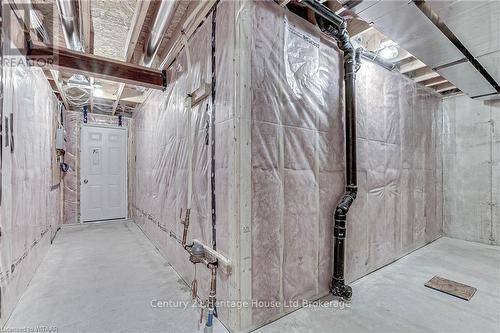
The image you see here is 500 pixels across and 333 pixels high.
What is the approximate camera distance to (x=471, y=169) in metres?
4.17

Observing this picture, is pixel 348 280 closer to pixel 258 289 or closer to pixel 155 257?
pixel 258 289

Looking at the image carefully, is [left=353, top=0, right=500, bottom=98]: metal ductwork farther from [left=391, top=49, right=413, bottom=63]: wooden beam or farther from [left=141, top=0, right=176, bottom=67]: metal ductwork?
[left=141, top=0, right=176, bottom=67]: metal ductwork

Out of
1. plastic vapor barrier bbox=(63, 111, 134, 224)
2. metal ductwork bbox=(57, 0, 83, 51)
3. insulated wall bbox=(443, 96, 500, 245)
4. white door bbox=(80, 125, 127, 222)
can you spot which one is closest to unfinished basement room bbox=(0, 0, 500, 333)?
metal ductwork bbox=(57, 0, 83, 51)

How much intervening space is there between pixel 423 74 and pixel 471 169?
210 cm

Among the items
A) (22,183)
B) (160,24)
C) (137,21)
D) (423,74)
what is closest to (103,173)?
(22,183)

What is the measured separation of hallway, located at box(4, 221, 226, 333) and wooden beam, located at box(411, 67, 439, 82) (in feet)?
13.5

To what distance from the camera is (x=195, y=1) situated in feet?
7.00

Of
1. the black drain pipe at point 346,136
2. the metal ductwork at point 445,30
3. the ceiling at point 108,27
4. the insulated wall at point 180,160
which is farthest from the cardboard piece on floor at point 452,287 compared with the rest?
the ceiling at point 108,27

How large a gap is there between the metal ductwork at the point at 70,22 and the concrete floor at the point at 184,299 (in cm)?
242

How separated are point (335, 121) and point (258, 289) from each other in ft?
5.68

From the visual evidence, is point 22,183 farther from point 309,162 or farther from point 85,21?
point 309,162

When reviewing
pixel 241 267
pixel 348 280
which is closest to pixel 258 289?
pixel 241 267

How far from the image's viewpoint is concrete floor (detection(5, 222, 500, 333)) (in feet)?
6.03

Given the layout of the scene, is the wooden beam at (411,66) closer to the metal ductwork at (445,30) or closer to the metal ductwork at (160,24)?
the metal ductwork at (445,30)
